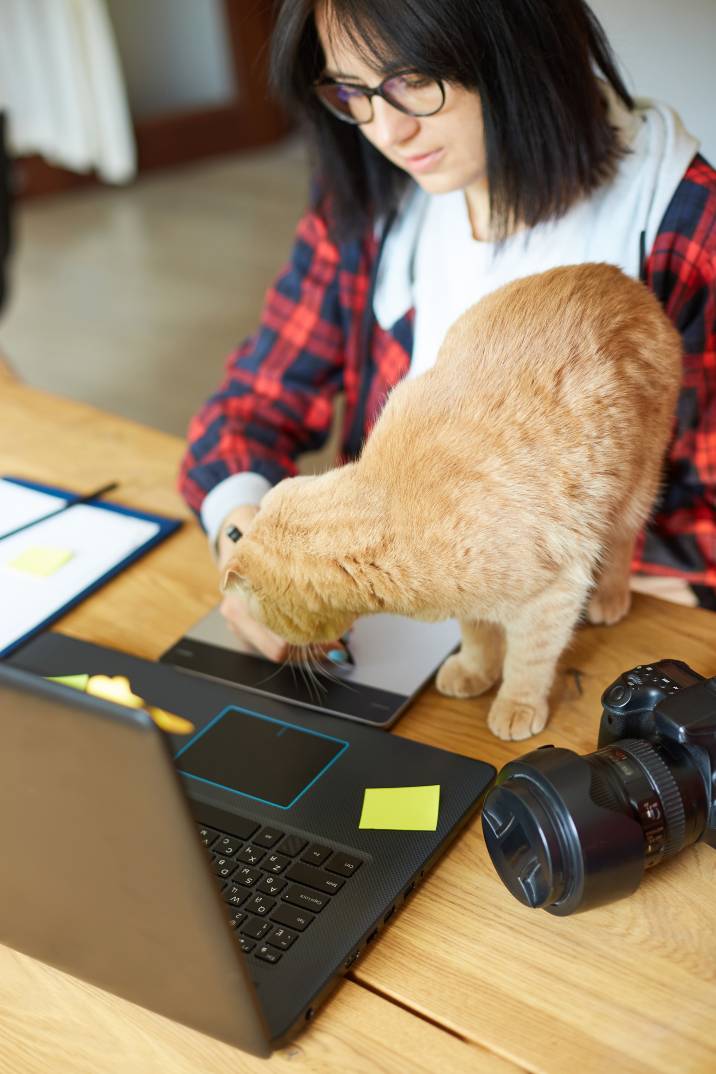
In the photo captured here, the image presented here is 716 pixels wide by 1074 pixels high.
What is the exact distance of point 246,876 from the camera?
2.41 feet

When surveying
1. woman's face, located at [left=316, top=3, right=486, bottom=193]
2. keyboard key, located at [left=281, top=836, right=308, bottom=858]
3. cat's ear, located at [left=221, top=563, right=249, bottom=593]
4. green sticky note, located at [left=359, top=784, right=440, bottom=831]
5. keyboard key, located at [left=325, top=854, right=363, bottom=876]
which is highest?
woman's face, located at [left=316, top=3, right=486, bottom=193]

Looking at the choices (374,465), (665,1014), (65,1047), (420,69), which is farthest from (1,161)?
(665,1014)

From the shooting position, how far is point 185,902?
544mm

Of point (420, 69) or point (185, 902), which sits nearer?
point (185, 902)

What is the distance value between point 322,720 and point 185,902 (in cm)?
36

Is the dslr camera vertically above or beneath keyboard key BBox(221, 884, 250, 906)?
above

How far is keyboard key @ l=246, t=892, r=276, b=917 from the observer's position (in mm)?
705

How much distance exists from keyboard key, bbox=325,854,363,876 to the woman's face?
645 mm

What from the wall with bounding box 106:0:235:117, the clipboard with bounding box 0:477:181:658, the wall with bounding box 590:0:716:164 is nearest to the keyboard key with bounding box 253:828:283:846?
the clipboard with bounding box 0:477:181:658

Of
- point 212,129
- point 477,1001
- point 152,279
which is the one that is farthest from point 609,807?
point 212,129

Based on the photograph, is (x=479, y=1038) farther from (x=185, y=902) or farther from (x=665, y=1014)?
(x=185, y=902)

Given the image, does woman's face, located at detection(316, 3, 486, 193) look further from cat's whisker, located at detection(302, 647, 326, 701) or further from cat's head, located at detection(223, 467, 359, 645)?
cat's whisker, located at detection(302, 647, 326, 701)

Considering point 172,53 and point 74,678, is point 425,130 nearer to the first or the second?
point 74,678

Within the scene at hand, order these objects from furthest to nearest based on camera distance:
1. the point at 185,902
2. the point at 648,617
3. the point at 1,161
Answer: the point at 1,161 < the point at 648,617 < the point at 185,902
